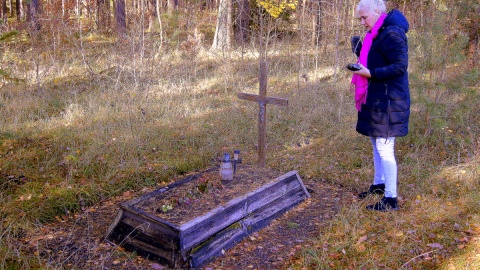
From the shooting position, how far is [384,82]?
13.7ft

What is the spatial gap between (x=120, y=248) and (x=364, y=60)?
114 inches

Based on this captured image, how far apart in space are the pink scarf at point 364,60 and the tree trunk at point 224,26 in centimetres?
896

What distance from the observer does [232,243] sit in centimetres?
388

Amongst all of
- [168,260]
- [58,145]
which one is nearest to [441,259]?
[168,260]

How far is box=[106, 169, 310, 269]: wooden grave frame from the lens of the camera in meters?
3.49

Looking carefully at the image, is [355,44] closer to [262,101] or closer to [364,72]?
[364,72]

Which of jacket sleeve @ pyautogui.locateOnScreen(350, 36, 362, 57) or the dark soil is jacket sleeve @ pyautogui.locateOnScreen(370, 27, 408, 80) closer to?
jacket sleeve @ pyautogui.locateOnScreen(350, 36, 362, 57)

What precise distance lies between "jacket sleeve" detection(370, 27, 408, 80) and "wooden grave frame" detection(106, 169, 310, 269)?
1597mm

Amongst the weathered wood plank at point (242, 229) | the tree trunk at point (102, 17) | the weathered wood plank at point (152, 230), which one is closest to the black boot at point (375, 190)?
the weathered wood plank at point (242, 229)

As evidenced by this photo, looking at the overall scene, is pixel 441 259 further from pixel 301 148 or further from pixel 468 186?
pixel 301 148

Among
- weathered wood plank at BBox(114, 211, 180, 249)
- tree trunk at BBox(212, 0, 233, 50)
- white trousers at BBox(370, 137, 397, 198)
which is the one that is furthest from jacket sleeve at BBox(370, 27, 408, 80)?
tree trunk at BBox(212, 0, 233, 50)

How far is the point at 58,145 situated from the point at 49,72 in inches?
198

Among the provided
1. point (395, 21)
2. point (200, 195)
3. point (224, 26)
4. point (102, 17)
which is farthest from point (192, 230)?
point (102, 17)

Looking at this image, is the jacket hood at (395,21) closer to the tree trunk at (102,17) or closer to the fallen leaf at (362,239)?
the fallen leaf at (362,239)
